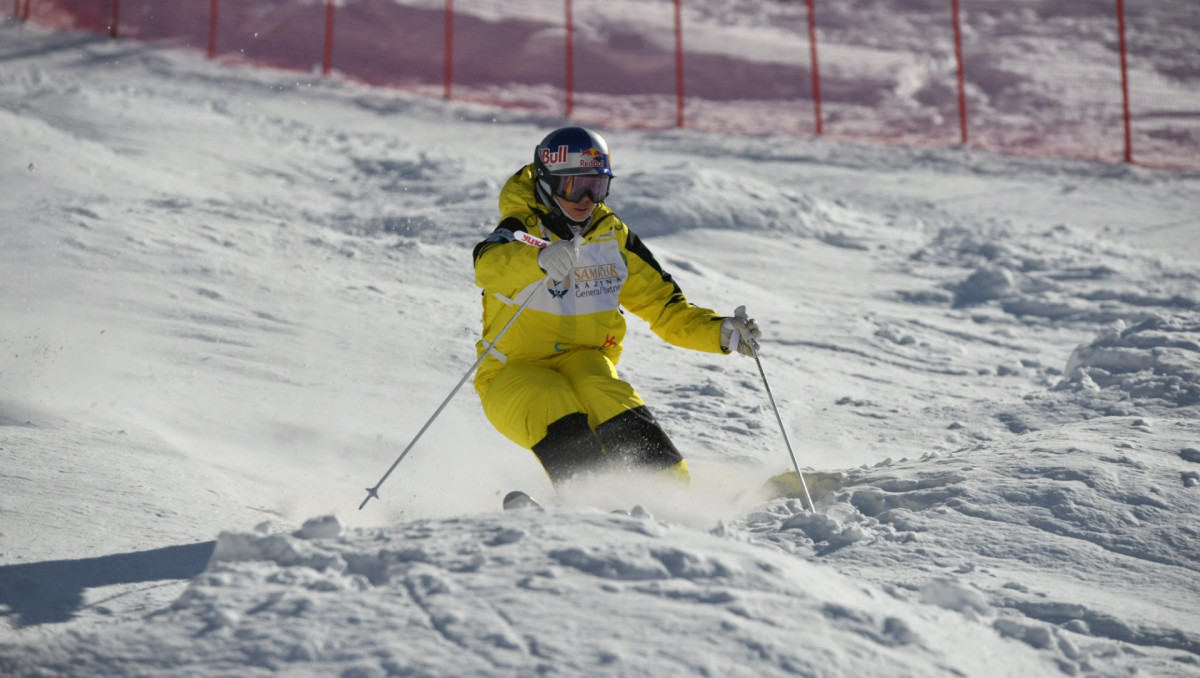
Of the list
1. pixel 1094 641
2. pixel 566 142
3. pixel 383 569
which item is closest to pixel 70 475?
pixel 383 569

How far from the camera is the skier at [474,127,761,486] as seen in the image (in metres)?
4.32

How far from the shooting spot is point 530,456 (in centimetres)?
562

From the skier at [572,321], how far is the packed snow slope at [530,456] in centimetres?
26

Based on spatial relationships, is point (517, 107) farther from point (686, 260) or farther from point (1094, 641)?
point (1094, 641)

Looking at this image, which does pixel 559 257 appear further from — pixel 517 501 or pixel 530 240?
pixel 517 501

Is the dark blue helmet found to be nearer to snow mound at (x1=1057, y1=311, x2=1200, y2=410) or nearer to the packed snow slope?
the packed snow slope

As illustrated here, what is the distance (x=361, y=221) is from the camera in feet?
31.6

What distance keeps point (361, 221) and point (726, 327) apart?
565 cm

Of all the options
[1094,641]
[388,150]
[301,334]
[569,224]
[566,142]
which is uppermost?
[388,150]

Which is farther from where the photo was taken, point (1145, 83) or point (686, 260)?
point (1145, 83)

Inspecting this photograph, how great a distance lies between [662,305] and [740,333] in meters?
0.41

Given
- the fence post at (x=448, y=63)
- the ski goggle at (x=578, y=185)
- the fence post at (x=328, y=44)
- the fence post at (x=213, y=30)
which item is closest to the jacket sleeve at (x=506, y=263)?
the ski goggle at (x=578, y=185)

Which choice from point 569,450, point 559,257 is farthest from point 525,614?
point 559,257

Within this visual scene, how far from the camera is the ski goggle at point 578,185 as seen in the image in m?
4.48
